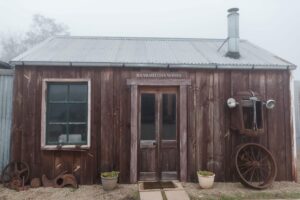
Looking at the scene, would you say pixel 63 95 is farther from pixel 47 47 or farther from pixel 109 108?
pixel 47 47

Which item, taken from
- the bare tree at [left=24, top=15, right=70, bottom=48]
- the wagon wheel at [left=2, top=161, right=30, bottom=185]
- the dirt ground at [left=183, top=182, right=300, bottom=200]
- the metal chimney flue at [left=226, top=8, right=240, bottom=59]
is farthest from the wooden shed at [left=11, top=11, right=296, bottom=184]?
the bare tree at [left=24, top=15, right=70, bottom=48]

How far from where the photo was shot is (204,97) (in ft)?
22.0

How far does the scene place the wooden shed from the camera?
6.43m

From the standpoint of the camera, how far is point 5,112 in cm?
688

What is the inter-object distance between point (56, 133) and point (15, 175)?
4.54 feet

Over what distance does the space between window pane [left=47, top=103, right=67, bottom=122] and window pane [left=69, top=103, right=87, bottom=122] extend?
6.0 inches

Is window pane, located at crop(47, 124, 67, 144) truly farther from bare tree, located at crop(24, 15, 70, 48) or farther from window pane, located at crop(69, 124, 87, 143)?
bare tree, located at crop(24, 15, 70, 48)

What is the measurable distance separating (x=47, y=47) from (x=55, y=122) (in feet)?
8.42

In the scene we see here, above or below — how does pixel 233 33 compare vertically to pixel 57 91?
above

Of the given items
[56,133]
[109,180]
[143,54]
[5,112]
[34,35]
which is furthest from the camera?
[34,35]

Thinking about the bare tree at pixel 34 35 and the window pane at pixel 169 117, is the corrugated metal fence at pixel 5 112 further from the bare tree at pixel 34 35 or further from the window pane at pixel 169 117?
the bare tree at pixel 34 35

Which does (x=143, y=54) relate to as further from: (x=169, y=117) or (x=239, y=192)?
(x=239, y=192)

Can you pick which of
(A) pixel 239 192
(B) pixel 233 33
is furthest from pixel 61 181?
(B) pixel 233 33

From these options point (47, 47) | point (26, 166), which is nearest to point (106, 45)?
point (47, 47)
